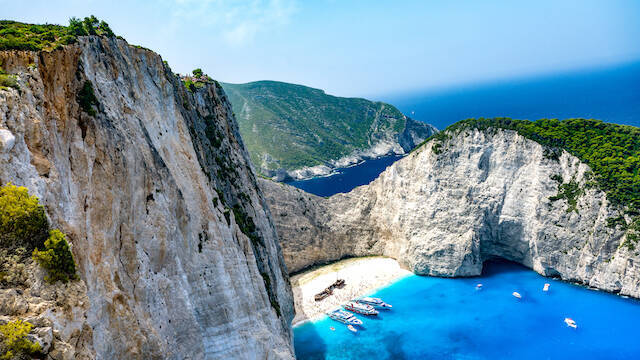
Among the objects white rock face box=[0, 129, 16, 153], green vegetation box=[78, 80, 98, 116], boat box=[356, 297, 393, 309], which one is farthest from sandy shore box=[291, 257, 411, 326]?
white rock face box=[0, 129, 16, 153]

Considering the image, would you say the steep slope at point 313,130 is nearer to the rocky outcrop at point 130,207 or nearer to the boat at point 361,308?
the boat at point 361,308

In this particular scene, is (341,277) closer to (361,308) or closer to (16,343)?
(361,308)

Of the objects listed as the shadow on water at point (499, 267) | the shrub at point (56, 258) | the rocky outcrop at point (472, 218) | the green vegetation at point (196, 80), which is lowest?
the shadow on water at point (499, 267)

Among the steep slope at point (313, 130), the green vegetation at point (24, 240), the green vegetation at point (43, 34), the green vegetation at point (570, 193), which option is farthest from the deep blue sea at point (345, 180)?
the green vegetation at point (24, 240)

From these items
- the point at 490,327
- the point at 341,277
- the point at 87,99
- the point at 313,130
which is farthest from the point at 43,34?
the point at 313,130

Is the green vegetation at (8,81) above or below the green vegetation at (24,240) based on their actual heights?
above

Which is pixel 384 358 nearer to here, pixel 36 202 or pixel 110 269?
pixel 110 269

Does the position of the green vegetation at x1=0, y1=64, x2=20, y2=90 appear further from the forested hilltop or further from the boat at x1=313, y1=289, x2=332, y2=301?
the forested hilltop
